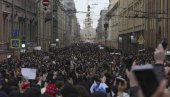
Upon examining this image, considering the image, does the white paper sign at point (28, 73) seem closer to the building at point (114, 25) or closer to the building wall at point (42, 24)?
the building wall at point (42, 24)

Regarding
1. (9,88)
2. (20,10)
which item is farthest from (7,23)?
(9,88)

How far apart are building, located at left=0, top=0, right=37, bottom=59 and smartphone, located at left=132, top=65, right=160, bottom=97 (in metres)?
25.8

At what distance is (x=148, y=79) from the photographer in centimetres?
256

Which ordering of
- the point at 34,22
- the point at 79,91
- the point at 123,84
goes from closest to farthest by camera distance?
the point at 123,84 < the point at 79,91 < the point at 34,22

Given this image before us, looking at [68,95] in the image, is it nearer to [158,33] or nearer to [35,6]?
[158,33]

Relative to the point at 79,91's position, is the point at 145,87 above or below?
above

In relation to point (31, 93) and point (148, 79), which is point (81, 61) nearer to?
point (31, 93)

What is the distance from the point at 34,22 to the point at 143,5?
1889cm

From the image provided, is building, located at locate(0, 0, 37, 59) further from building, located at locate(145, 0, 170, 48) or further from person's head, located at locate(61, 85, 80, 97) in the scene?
person's head, located at locate(61, 85, 80, 97)

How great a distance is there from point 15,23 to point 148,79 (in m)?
55.4

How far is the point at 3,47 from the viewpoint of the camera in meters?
47.6

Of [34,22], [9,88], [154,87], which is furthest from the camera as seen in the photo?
[34,22]

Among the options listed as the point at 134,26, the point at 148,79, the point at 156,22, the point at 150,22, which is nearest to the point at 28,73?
A: the point at 148,79

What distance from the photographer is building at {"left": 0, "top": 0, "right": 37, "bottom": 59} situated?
46609 mm
